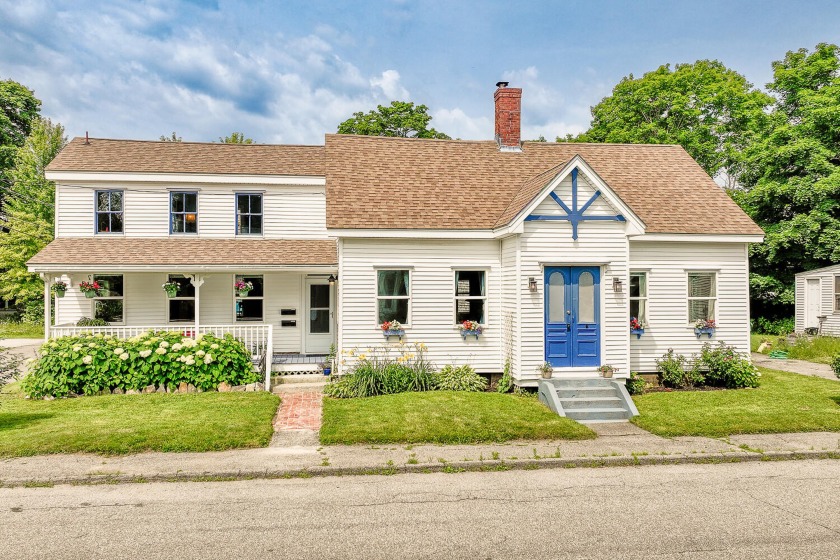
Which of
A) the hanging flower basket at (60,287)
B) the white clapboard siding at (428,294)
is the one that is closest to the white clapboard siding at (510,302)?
the white clapboard siding at (428,294)

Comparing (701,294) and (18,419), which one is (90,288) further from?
(701,294)

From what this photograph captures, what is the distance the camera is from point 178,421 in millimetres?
10984

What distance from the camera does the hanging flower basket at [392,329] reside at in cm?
1435

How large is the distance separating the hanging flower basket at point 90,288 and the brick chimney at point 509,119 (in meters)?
13.0

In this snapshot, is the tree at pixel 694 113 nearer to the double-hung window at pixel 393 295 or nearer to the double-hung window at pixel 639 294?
the double-hung window at pixel 639 294

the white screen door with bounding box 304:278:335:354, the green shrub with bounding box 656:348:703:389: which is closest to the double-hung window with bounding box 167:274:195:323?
the white screen door with bounding box 304:278:335:354

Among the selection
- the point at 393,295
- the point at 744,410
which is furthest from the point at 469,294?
the point at 744,410

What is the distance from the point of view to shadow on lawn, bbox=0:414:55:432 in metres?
10.7

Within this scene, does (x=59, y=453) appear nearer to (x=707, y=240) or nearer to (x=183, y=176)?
(x=183, y=176)

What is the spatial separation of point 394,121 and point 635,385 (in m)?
28.2

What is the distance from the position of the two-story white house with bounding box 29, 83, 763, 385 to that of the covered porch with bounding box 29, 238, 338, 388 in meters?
0.07

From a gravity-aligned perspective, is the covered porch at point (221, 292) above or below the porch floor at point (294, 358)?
above

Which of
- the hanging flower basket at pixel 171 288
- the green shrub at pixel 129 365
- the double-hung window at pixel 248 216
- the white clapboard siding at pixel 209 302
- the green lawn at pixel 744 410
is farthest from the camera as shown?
the double-hung window at pixel 248 216

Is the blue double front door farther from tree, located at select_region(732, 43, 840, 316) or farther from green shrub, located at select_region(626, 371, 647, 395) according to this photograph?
tree, located at select_region(732, 43, 840, 316)
